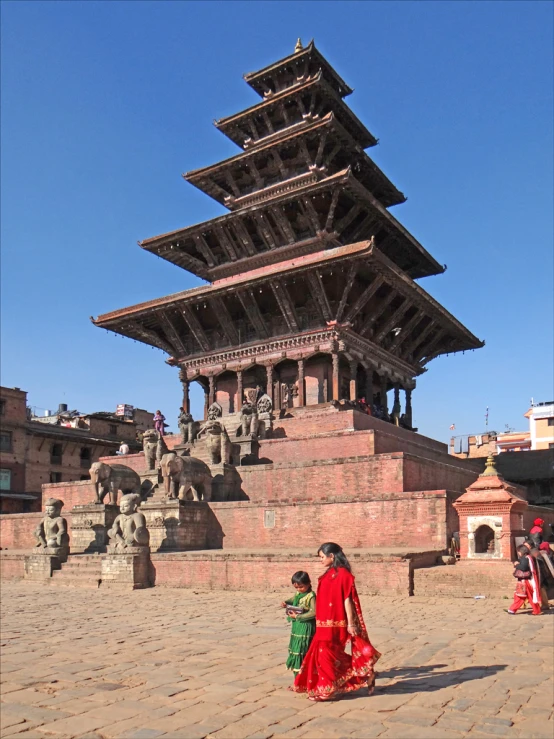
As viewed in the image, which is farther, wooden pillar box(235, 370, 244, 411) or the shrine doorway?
wooden pillar box(235, 370, 244, 411)

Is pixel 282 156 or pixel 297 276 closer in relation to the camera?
pixel 297 276

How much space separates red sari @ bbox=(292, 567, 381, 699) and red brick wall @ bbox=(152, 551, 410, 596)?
6.65 meters

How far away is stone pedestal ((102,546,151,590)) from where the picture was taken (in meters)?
15.1

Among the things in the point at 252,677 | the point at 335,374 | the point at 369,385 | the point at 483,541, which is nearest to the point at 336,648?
the point at 252,677

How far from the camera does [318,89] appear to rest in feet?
102

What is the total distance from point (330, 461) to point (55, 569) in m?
7.53

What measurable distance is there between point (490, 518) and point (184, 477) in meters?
8.62

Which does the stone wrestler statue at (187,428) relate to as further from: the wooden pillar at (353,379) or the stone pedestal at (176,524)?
the stone pedestal at (176,524)

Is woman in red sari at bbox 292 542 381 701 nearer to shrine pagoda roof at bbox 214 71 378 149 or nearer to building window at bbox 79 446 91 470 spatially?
shrine pagoda roof at bbox 214 71 378 149

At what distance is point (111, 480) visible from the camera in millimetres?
20234

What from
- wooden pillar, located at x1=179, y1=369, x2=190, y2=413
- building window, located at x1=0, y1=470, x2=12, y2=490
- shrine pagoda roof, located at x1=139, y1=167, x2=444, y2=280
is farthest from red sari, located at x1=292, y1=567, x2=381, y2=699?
building window, located at x1=0, y1=470, x2=12, y2=490

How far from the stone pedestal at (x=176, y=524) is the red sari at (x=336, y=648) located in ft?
38.6

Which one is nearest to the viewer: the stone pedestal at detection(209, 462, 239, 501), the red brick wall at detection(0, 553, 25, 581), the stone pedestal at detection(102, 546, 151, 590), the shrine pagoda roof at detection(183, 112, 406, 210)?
the stone pedestal at detection(102, 546, 151, 590)

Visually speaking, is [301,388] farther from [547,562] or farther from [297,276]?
[547,562]
